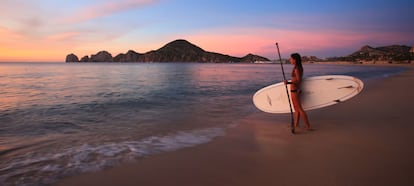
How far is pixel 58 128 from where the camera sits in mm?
7254

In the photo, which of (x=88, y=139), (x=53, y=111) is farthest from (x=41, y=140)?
(x=53, y=111)

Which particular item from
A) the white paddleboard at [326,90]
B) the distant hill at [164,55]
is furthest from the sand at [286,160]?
the distant hill at [164,55]

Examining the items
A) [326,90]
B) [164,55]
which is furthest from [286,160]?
[164,55]

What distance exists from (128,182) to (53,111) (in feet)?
26.3

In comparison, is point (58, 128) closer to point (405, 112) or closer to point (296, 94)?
point (296, 94)

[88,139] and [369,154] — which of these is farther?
[88,139]

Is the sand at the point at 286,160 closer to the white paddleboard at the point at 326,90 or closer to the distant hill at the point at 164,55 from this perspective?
the white paddleboard at the point at 326,90

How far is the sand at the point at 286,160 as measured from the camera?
356 cm

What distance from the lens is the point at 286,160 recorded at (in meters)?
4.24

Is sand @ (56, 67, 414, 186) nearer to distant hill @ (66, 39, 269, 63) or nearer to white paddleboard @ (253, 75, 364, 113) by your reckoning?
white paddleboard @ (253, 75, 364, 113)

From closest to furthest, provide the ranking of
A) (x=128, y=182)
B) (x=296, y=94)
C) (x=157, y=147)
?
(x=128, y=182)
(x=157, y=147)
(x=296, y=94)

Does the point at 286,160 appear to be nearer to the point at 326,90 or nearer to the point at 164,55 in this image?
the point at 326,90

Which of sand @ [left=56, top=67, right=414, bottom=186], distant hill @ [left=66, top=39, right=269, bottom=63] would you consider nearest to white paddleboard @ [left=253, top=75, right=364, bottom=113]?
sand @ [left=56, top=67, right=414, bottom=186]

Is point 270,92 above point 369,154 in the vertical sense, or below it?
above
